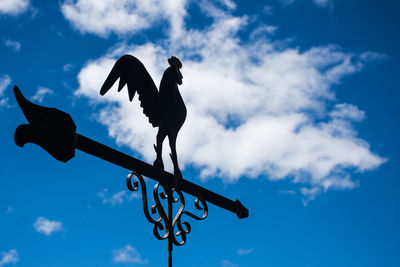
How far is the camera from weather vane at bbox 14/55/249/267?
6.56 ft

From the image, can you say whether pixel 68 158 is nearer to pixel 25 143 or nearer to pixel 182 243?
pixel 25 143

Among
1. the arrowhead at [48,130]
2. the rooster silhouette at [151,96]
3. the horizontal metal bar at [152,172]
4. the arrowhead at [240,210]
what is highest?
the rooster silhouette at [151,96]

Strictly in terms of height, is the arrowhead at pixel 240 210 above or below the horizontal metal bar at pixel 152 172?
above

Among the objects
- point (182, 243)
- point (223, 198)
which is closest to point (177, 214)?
point (182, 243)

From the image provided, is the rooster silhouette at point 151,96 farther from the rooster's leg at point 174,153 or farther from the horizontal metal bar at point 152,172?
the horizontal metal bar at point 152,172

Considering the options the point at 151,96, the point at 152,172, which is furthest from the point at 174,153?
the point at 151,96

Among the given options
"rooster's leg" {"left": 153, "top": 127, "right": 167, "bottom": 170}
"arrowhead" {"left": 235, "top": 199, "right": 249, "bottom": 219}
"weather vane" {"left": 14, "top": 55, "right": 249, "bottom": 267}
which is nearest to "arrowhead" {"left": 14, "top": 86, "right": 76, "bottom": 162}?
"weather vane" {"left": 14, "top": 55, "right": 249, "bottom": 267}

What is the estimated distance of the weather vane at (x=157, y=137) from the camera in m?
2.00

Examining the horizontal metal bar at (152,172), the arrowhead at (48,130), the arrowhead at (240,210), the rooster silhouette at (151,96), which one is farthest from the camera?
the arrowhead at (240,210)

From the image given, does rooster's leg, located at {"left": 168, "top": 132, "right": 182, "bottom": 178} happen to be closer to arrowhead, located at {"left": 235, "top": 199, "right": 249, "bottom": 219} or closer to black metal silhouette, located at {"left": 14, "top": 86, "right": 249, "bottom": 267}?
black metal silhouette, located at {"left": 14, "top": 86, "right": 249, "bottom": 267}

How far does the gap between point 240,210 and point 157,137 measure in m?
1.05

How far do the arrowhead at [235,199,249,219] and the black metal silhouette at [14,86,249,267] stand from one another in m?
0.11

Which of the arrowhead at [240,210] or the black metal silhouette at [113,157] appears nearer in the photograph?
the black metal silhouette at [113,157]

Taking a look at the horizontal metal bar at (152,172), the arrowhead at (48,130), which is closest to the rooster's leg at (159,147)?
the horizontal metal bar at (152,172)
